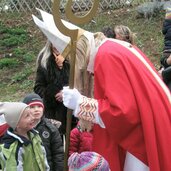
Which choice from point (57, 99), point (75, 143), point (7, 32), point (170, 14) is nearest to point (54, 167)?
point (75, 143)

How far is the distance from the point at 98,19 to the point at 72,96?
9.30m

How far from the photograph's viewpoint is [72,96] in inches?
133

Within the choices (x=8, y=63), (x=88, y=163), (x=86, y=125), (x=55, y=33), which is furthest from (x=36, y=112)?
(x=8, y=63)

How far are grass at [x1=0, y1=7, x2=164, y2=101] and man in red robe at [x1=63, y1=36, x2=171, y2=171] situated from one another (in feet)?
18.2

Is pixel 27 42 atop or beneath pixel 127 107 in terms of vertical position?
beneath

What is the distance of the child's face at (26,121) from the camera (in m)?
3.86

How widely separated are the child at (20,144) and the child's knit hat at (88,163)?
710 mm

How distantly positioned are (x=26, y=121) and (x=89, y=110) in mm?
656

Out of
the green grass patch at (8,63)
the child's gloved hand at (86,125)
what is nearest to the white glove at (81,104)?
the child's gloved hand at (86,125)

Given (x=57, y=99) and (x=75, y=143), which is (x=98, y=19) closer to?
(x=57, y=99)

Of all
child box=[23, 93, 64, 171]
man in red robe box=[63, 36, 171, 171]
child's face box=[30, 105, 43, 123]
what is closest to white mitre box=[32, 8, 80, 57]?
man in red robe box=[63, 36, 171, 171]

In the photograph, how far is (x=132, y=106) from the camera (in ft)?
10.7

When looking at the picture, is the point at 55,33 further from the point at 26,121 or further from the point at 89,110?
the point at 26,121

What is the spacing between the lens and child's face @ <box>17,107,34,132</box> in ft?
12.7
